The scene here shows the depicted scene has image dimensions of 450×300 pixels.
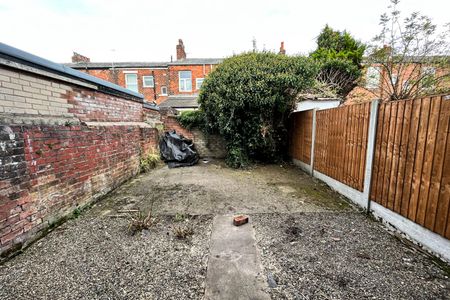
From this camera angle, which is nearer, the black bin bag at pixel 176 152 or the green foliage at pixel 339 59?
the black bin bag at pixel 176 152

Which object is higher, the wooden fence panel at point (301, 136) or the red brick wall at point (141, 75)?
the red brick wall at point (141, 75)

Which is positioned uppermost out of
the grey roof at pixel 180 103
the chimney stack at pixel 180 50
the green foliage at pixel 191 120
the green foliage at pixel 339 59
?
the chimney stack at pixel 180 50

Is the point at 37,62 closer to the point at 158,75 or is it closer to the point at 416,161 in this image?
the point at 416,161

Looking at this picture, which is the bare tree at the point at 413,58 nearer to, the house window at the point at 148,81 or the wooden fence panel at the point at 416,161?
the wooden fence panel at the point at 416,161

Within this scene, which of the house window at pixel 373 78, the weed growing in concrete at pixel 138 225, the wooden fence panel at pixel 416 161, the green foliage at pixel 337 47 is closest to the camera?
the wooden fence panel at pixel 416 161

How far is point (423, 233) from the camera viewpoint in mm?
2148

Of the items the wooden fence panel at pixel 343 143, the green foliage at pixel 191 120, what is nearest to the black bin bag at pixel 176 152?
the green foliage at pixel 191 120

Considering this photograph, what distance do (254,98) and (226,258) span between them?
4.37 m

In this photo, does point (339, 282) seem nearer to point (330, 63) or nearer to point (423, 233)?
point (423, 233)

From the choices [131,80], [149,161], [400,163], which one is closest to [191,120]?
[149,161]

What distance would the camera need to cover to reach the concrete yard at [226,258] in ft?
5.30

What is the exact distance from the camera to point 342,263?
193 centimetres

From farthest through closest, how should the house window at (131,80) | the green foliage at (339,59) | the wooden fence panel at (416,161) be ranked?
the house window at (131,80), the green foliage at (339,59), the wooden fence panel at (416,161)

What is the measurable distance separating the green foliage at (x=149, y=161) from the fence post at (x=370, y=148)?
5517mm
